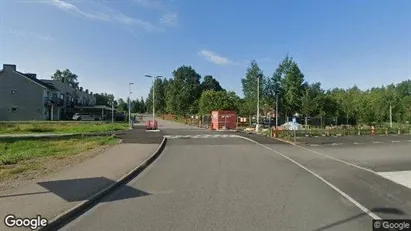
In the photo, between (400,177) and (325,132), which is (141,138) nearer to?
(400,177)

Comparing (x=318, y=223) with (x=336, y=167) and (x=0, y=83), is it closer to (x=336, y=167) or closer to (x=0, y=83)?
(x=336, y=167)

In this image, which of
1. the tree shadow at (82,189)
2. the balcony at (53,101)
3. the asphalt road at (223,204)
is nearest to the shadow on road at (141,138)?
the asphalt road at (223,204)

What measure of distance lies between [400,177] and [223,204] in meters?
7.96

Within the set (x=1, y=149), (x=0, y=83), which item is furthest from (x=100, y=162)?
(x=0, y=83)

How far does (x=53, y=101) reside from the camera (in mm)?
81812

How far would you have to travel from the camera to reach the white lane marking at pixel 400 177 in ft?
42.2

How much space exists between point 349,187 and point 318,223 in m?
4.71

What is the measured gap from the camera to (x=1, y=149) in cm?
2516

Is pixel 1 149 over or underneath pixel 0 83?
underneath

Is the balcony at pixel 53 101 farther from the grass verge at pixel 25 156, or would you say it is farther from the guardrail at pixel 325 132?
the grass verge at pixel 25 156

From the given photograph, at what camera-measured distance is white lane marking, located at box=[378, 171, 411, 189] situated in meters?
12.9

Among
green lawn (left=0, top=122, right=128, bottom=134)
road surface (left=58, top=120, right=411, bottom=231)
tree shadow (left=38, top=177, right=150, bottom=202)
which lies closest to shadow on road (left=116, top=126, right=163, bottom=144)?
green lawn (left=0, top=122, right=128, bottom=134)

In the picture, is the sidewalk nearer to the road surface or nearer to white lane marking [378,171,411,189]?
the road surface

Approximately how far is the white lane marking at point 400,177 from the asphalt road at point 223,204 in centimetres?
258
